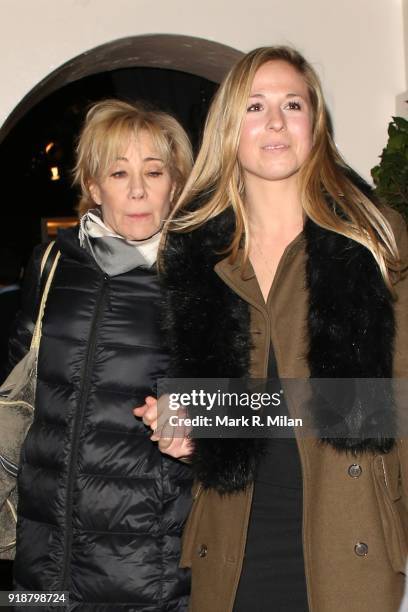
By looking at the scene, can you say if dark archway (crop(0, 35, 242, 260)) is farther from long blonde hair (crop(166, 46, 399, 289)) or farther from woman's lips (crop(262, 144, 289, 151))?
woman's lips (crop(262, 144, 289, 151))

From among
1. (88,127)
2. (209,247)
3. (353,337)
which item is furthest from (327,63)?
(353,337)

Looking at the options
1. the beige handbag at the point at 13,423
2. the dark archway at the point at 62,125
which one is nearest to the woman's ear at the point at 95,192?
the beige handbag at the point at 13,423

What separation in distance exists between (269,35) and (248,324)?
1.98 m

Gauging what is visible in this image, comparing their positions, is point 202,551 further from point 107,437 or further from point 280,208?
point 280,208

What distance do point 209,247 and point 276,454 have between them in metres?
0.58

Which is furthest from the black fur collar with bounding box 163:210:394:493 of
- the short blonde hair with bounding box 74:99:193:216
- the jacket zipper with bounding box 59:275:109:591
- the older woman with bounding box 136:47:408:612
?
the short blonde hair with bounding box 74:99:193:216

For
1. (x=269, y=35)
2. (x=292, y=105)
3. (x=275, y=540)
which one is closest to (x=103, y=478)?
(x=275, y=540)

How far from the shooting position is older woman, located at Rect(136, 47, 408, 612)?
1783 millimetres

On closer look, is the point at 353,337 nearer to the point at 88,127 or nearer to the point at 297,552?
the point at 297,552

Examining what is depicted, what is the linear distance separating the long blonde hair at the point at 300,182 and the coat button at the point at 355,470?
43 centimetres

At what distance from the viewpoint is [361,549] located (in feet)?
5.80

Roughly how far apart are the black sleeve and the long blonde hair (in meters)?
0.53

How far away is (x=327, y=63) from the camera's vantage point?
138 inches

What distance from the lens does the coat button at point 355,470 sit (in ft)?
5.89
